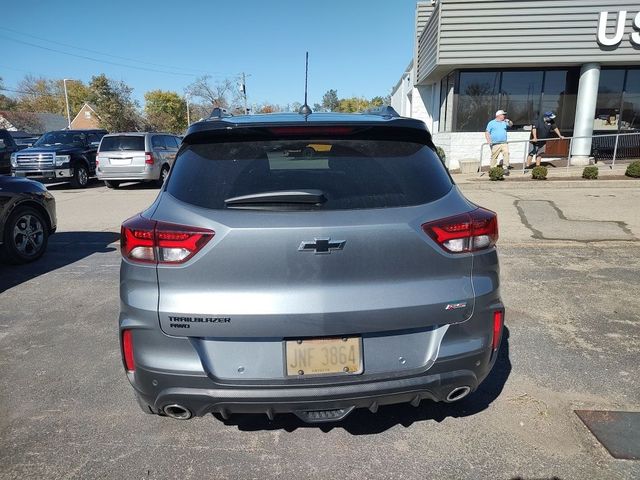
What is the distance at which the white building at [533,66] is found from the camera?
13992 millimetres

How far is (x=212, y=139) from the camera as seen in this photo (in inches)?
95.6

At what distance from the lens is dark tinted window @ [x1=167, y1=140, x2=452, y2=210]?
220 cm

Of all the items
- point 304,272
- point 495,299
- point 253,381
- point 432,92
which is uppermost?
point 432,92

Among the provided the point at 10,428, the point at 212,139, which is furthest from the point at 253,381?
the point at 10,428

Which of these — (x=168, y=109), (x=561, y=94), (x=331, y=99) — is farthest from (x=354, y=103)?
(x=561, y=94)

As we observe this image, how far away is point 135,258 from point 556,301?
420 centimetres

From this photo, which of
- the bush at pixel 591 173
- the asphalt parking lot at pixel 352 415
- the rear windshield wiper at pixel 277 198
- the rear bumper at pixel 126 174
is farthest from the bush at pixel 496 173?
the rear windshield wiper at pixel 277 198

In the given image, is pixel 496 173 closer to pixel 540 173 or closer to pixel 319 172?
pixel 540 173

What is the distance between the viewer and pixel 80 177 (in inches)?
622

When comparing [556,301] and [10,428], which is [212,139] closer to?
[10,428]

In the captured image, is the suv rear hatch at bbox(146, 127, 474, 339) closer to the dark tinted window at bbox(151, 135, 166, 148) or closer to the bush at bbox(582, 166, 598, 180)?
the bush at bbox(582, 166, 598, 180)

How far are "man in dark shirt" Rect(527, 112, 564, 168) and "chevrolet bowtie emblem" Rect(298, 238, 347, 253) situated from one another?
1434cm

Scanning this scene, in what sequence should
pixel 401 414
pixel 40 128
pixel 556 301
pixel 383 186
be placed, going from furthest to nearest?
1. pixel 40 128
2. pixel 556 301
3. pixel 401 414
4. pixel 383 186

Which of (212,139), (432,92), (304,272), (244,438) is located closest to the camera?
(304,272)
